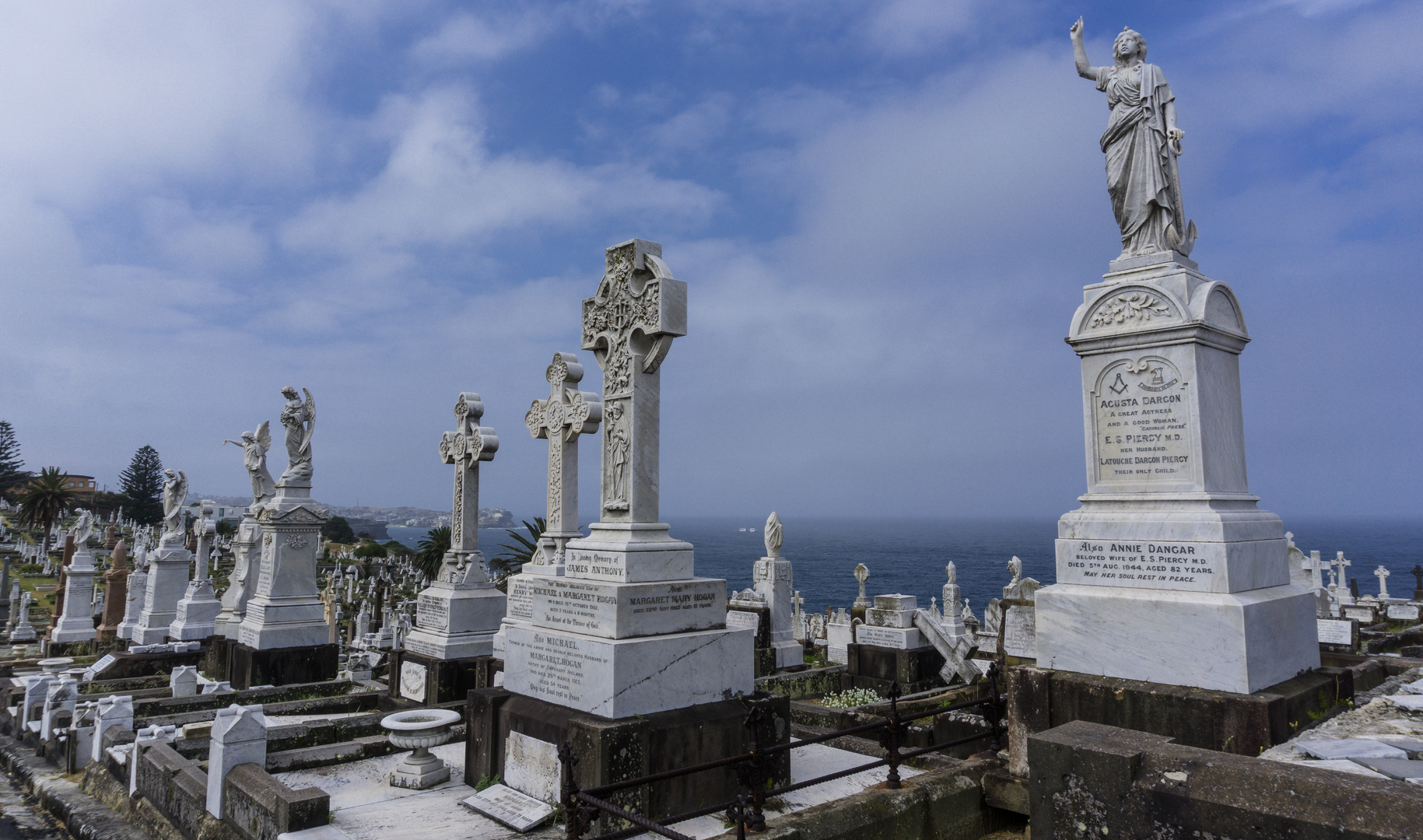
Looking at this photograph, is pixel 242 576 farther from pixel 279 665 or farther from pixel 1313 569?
pixel 1313 569

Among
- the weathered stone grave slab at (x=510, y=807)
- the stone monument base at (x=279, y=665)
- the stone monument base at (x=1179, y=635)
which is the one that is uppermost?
Result: the stone monument base at (x=1179, y=635)

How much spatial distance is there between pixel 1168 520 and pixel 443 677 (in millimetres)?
8724

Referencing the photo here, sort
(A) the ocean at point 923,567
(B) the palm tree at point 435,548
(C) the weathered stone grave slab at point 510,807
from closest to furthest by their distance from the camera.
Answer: (C) the weathered stone grave slab at point 510,807 → (B) the palm tree at point 435,548 → (A) the ocean at point 923,567

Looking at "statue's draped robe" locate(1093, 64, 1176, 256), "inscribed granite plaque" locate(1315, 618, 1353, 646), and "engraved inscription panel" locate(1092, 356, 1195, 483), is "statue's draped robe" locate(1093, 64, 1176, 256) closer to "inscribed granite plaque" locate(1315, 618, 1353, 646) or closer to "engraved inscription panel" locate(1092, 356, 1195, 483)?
"engraved inscription panel" locate(1092, 356, 1195, 483)

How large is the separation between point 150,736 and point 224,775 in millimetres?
2671

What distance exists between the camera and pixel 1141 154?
6.41 meters

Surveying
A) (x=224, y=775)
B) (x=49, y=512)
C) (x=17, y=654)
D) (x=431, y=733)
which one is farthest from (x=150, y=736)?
(x=49, y=512)

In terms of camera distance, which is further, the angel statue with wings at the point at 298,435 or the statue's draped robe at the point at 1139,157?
the angel statue with wings at the point at 298,435

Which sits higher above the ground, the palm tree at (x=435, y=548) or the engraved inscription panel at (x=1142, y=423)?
the engraved inscription panel at (x=1142, y=423)

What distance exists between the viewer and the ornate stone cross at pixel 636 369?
21.5ft

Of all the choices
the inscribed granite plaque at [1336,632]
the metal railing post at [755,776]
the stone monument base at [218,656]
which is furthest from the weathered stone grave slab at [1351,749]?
the stone monument base at [218,656]

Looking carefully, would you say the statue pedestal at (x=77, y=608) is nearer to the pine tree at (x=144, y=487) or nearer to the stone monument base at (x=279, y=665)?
the stone monument base at (x=279, y=665)

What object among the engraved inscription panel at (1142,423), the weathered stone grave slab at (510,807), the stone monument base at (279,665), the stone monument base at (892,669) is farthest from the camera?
the stone monument base at (892,669)

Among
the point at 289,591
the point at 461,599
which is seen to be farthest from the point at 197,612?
the point at 461,599
